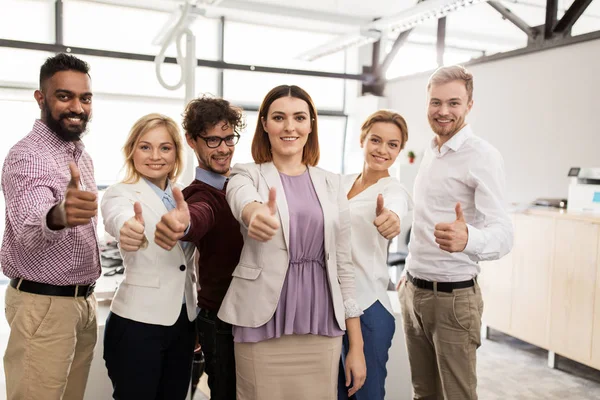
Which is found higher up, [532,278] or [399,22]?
[399,22]

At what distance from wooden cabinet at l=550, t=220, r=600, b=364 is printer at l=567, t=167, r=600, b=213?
26 centimetres

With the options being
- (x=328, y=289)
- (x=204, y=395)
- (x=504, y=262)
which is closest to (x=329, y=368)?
(x=328, y=289)

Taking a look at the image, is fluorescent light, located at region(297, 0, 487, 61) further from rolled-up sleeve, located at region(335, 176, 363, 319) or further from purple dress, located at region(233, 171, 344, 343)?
purple dress, located at region(233, 171, 344, 343)

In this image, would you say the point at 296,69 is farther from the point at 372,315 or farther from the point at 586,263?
the point at 372,315

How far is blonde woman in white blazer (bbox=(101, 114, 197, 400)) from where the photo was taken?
1.69 m

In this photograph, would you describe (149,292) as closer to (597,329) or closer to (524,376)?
(524,376)

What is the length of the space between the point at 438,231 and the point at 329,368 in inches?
21.9

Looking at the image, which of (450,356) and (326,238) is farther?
(450,356)

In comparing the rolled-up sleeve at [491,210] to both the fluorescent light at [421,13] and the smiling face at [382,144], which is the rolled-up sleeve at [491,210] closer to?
the smiling face at [382,144]

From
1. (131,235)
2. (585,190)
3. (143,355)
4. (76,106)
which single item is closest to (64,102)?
(76,106)

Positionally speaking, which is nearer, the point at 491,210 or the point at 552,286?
the point at 491,210

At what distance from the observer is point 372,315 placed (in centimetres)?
177

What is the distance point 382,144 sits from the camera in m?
1.93

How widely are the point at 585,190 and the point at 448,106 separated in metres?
2.39
